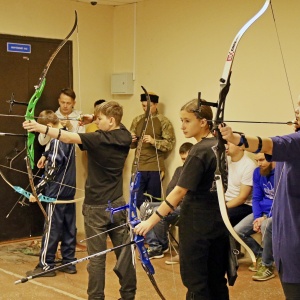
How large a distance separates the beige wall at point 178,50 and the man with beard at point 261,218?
1.26ft

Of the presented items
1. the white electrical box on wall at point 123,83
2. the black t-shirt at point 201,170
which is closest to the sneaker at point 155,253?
the white electrical box on wall at point 123,83

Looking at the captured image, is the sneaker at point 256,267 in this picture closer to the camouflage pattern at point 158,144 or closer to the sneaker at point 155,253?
the sneaker at point 155,253

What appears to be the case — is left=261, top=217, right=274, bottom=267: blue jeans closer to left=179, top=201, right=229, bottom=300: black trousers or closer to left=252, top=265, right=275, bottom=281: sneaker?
left=252, top=265, right=275, bottom=281: sneaker

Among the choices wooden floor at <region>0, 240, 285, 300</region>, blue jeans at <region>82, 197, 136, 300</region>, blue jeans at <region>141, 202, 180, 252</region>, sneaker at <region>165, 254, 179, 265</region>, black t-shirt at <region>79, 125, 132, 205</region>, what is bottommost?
wooden floor at <region>0, 240, 285, 300</region>

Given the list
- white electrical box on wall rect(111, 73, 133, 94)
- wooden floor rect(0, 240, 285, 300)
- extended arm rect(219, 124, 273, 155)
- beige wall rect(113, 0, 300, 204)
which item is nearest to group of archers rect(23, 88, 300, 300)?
extended arm rect(219, 124, 273, 155)

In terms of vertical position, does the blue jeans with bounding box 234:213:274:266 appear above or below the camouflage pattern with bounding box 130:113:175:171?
below

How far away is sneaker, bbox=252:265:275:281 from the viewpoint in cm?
455

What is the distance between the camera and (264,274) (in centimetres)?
457

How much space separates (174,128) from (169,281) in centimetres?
171

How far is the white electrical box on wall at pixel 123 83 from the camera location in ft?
20.4

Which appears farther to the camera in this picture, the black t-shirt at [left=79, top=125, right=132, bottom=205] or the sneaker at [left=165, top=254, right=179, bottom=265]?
the sneaker at [left=165, top=254, right=179, bottom=265]

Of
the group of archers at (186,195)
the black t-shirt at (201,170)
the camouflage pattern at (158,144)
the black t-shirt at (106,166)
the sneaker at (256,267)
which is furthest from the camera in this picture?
the camouflage pattern at (158,144)

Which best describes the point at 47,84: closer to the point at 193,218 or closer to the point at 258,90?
the point at 258,90

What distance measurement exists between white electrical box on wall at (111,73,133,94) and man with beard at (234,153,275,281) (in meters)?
1.83
